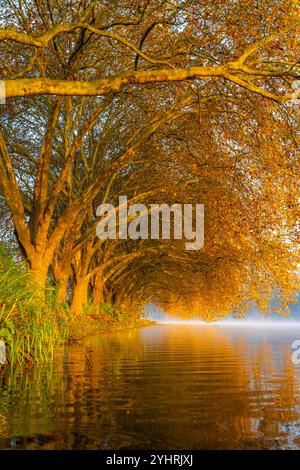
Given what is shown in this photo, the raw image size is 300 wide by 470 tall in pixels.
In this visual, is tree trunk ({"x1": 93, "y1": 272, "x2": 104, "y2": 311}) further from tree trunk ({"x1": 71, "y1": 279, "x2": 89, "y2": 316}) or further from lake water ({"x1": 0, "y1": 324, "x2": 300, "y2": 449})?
lake water ({"x1": 0, "y1": 324, "x2": 300, "y2": 449})

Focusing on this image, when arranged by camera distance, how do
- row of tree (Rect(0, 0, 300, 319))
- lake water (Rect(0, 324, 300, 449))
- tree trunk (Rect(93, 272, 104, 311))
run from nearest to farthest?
lake water (Rect(0, 324, 300, 449)), row of tree (Rect(0, 0, 300, 319)), tree trunk (Rect(93, 272, 104, 311))

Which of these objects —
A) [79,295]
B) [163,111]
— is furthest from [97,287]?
[163,111]

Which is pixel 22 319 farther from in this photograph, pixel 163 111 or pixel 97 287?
pixel 97 287

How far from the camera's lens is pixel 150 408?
18.7 ft

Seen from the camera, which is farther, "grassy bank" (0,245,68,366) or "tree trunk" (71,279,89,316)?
"tree trunk" (71,279,89,316)

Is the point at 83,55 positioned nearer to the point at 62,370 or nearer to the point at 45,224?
the point at 45,224

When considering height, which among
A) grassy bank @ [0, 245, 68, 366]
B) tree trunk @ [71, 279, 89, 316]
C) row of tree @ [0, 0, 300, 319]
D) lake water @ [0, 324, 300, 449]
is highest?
row of tree @ [0, 0, 300, 319]

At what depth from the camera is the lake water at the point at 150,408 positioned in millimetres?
4219

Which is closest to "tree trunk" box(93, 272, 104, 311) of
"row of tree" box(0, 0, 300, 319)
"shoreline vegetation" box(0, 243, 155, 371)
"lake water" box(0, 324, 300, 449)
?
"row of tree" box(0, 0, 300, 319)

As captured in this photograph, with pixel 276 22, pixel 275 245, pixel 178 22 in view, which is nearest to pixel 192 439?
pixel 276 22

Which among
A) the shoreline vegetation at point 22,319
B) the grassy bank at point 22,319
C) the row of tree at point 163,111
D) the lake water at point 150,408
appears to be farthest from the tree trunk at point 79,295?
the lake water at point 150,408

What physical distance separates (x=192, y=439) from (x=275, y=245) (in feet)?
63.3

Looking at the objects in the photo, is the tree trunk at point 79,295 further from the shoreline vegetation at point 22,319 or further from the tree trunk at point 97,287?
the shoreline vegetation at point 22,319

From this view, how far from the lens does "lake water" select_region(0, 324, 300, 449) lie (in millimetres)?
4219
